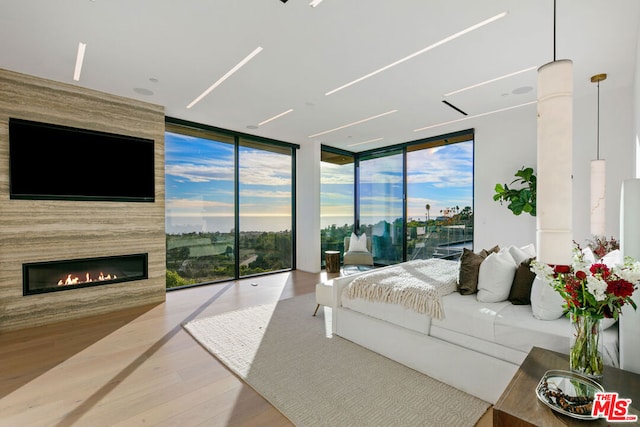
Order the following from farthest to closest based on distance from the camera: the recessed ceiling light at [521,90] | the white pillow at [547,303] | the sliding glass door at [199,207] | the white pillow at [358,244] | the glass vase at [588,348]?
1. the white pillow at [358,244]
2. the sliding glass door at [199,207]
3. the recessed ceiling light at [521,90]
4. the white pillow at [547,303]
5. the glass vase at [588,348]

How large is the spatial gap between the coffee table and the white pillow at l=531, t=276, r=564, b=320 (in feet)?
1.74

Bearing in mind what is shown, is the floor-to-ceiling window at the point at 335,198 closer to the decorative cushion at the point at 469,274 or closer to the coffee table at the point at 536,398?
the decorative cushion at the point at 469,274

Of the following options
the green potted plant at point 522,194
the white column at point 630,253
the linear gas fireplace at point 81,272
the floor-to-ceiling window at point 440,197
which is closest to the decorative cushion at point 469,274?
the white column at point 630,253

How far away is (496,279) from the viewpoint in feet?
8.11

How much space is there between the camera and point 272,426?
1.91 metres

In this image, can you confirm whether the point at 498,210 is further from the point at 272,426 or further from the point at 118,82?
the point at 118,82

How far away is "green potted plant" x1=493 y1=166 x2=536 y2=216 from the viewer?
14.7ft

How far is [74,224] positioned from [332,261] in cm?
445

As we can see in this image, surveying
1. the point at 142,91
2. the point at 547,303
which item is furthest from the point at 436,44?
the point at 142,91

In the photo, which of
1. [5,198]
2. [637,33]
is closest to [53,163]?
[5,198]

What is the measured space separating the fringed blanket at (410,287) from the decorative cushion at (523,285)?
0.48 meters

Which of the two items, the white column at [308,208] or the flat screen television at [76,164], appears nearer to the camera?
the flat screen television at [76,164]

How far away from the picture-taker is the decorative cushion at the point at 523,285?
240 centimetres

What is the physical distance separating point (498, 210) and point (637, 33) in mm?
2932
